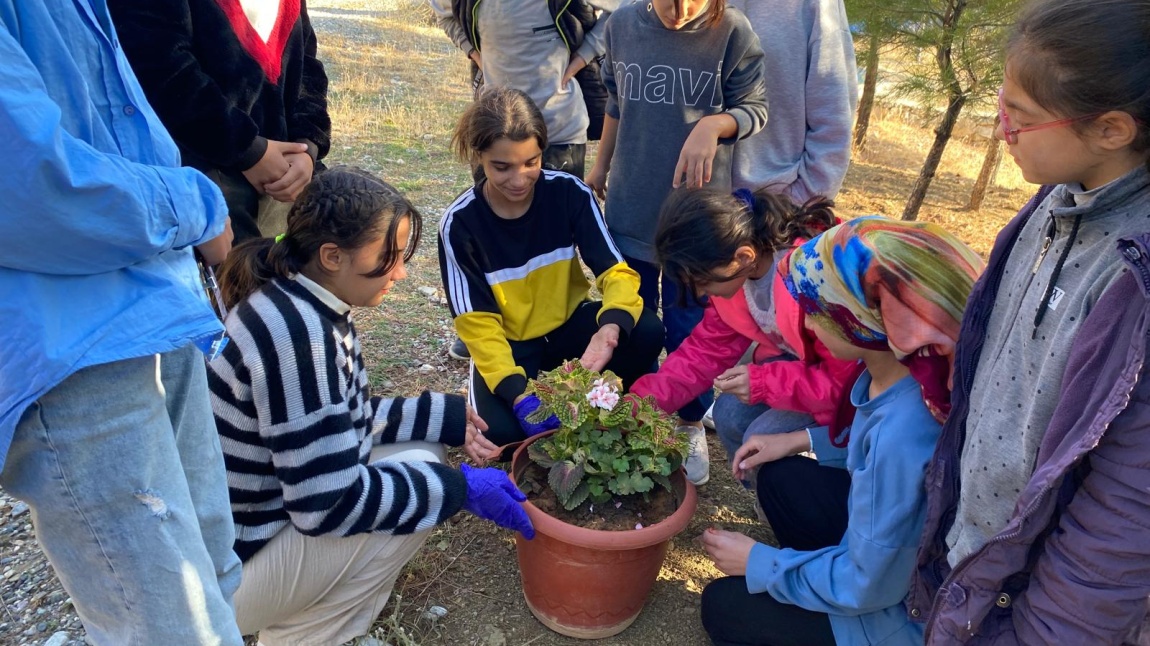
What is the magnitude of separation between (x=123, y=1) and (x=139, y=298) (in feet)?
4.42

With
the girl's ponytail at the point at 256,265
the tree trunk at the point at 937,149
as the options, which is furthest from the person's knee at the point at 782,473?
the tree trunk at the point at 937,149

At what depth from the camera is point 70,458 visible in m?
1.22

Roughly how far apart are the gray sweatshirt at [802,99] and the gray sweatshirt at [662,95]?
129 millimetres

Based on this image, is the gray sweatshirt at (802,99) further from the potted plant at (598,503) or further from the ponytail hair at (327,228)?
the ponytail hair at (327,228)

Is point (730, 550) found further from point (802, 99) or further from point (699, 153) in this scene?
point (802, 99)

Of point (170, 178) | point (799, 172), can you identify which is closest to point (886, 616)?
point (799, 172)

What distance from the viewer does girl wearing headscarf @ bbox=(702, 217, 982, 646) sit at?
163 cm

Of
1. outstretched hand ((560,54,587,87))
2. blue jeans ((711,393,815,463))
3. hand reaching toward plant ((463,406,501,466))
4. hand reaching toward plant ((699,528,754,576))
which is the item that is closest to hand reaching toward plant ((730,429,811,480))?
blue jeans ((711,393,815,463))

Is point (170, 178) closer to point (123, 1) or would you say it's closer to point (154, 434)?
point (154, 434)

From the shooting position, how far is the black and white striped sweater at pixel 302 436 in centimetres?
169

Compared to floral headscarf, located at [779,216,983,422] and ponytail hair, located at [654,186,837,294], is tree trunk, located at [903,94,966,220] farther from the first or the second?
floral headscarf, located at [779,216,983,422]

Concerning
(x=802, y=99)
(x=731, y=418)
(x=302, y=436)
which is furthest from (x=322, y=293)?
(x=802, y=99)

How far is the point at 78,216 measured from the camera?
1.14 meters

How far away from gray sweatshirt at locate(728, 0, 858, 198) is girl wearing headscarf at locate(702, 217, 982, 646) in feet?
3.10
